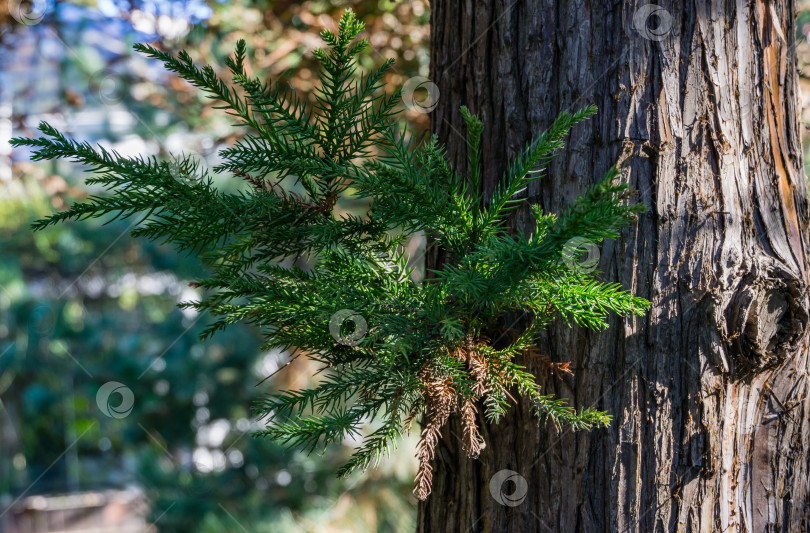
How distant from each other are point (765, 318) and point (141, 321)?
9.92ft

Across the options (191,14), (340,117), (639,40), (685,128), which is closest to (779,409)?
(685,128)

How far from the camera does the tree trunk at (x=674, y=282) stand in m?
0.60

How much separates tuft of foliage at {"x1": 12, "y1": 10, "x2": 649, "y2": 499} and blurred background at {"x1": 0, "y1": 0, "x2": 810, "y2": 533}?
147cm

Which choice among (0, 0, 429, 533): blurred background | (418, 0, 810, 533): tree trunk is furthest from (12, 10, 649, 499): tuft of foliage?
(0, 0, 429, 533): blurred background

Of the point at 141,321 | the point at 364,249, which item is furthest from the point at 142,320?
the point at 364,249

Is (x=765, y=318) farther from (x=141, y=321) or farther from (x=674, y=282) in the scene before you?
(x=141, y=321)

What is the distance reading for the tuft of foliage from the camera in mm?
500

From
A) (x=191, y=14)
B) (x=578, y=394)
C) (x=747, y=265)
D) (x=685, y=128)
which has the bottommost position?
(x=578, y=394)

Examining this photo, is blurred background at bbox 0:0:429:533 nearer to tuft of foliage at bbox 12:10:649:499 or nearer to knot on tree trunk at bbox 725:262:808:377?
tuft of foliage at bbox 12:10:649:499

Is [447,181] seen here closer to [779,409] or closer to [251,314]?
[251,314]

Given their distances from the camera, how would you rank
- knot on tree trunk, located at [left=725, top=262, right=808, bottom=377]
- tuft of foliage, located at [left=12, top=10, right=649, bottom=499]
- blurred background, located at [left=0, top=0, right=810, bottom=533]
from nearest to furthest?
tuft of foliage, located at [left=12, top=10, right=649, bottom=499] < knot on tree trunk, located at [left=725, top=262, right=808, bottom=377] < blurred background, located at [left=0, top=0, right=810, bottom=533]

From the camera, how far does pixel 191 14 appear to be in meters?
1.85

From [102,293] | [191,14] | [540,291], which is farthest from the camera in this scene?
[102,293]

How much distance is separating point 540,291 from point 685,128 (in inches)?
10.3
